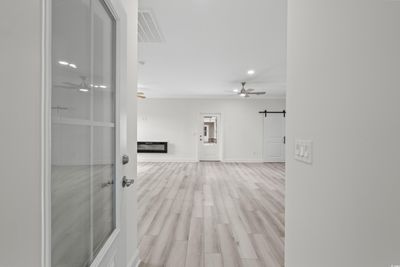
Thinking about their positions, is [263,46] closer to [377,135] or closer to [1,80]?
[377,135]

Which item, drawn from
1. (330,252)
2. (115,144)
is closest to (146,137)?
(115,144)

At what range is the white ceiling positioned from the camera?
250 cm

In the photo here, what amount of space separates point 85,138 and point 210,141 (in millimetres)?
8527

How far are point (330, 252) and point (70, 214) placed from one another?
108cm

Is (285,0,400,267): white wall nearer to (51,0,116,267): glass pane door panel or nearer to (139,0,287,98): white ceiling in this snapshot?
(51,0,116,267): glass pane door panel

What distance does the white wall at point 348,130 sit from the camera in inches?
24.7

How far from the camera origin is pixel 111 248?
3.51 ft

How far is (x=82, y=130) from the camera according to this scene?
3.00 feet

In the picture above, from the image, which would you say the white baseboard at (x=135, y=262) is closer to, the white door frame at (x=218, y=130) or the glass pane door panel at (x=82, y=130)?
the glass pane door panel at (x=82, y=130)

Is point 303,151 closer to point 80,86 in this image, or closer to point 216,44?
point 80,86

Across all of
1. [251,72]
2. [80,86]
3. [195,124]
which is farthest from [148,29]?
[195,124]

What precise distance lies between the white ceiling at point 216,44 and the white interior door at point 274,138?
245 centimetres

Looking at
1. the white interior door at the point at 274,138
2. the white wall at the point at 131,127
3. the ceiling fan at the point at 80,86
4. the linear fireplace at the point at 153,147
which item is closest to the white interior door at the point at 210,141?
the linear fireplace at the point at 153,147

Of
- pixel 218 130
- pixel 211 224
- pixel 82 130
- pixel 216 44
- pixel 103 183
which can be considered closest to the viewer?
pixel 82 130
